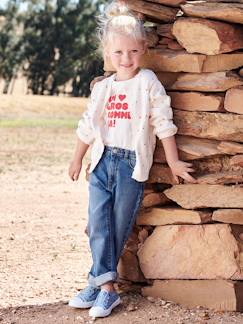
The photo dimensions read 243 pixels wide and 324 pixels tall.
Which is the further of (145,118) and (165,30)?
(165,30)

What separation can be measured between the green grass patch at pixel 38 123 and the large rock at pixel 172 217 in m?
14.4

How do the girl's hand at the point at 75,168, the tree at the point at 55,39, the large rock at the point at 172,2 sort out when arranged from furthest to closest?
the tree at the point at 55,39 < the girl's hand at the point at 75,168 < the large rock at the point at 172,2

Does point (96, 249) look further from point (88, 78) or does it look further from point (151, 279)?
point (88, 78)

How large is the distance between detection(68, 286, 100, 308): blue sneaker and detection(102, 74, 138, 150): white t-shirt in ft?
2.63

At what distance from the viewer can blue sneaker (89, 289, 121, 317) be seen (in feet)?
12.8

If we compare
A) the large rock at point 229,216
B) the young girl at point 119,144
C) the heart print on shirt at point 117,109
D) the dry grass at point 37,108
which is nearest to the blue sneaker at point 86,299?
the young girl at point 119,144

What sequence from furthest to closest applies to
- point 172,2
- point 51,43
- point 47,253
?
point 51,43 < point 47,253 < point 172,2

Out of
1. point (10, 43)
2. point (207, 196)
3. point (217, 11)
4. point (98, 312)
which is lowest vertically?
point (98, 312)

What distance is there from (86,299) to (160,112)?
3.56ft

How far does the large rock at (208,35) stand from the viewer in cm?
388

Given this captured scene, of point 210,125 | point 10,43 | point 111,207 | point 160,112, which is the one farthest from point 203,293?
point 10,43

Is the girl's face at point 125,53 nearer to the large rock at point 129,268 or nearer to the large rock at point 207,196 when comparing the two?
the large rock at point 207,196

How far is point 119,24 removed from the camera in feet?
12.9

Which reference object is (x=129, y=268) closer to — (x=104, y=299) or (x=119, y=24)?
(x=104, y=299)
